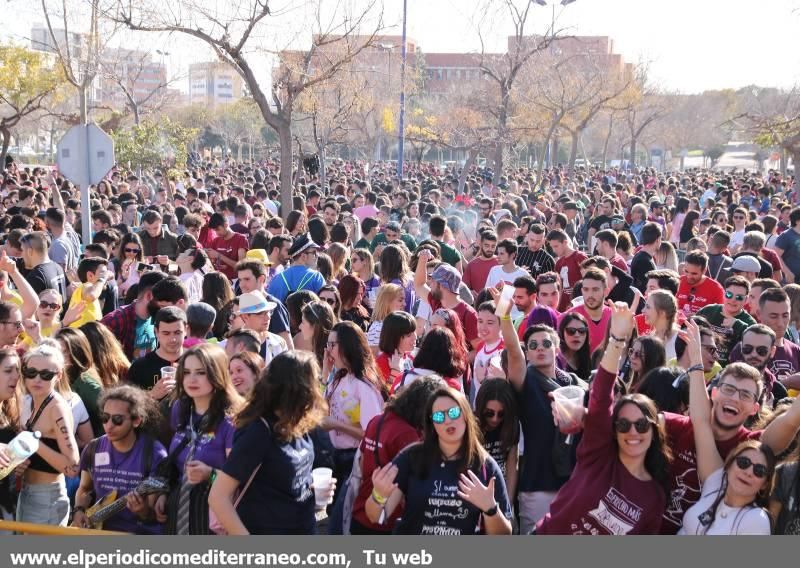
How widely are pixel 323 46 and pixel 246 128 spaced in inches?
1945

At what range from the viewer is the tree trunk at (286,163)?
15.1 m

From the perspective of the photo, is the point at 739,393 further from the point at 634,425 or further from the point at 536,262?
the point at 536,262

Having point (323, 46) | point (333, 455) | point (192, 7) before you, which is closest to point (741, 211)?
point (323, 46)

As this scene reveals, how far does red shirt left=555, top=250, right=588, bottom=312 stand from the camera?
9484 millimetres

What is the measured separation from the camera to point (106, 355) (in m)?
5.73

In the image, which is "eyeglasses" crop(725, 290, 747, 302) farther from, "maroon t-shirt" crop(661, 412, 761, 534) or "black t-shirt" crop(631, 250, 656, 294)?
"maroon t-shirt" crop(661, 412, 761, 534)

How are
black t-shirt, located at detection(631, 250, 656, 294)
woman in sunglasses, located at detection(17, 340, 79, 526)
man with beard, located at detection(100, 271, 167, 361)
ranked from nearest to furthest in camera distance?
woman in sunglasses, located at detection(17, 340, 79, 526)
man with beard, located at detection(100, 271, 167, 361)
black t-shirt, located at detection(631, 250, 656, 294)

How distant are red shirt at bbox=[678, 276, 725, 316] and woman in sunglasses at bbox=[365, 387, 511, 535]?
4656 mm

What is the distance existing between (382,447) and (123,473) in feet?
4.25

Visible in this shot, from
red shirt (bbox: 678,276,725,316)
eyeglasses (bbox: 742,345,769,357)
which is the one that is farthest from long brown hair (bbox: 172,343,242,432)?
red shirt (bbox: 678,276,725,316)

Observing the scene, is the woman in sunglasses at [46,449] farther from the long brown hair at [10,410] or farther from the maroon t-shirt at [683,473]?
the maroon t-shirt at [683,473]

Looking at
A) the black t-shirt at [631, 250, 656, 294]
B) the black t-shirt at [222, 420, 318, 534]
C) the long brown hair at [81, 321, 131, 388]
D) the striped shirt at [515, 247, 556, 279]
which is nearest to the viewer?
the black t-shirt at [222, 420, 318, 534]

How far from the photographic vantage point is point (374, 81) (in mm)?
33812

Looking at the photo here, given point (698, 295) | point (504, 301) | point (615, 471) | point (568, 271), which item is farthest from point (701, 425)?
point (568, 271)
